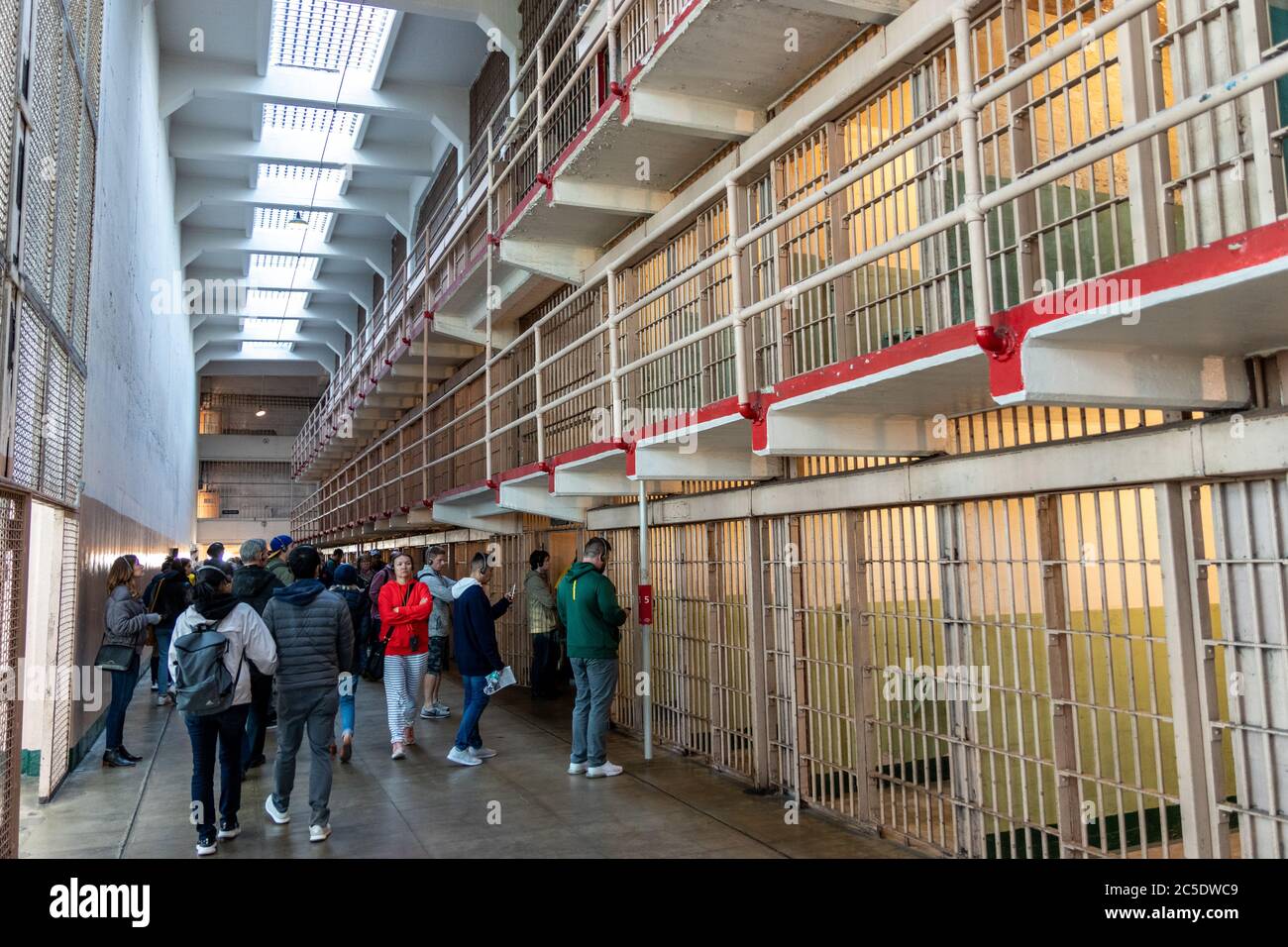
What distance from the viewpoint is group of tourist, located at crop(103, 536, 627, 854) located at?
5289 mm

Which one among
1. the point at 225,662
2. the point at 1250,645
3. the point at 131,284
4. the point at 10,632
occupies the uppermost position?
the point at 131,284

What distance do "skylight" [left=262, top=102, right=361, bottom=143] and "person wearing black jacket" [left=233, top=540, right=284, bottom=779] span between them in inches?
486

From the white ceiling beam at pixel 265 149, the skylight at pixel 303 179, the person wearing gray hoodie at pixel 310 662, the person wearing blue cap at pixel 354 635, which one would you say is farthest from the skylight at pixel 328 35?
the person wearing gray hoodie at pixel 310 662

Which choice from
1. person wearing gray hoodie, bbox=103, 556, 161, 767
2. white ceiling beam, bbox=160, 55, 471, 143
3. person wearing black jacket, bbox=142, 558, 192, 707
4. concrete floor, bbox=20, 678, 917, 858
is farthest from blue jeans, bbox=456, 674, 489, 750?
white ceiling beam, bbox=160, 55, 471, 143

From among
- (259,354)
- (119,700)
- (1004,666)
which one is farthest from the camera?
(259,354)

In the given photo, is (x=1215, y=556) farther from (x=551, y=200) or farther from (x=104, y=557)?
(x=104, y=557)

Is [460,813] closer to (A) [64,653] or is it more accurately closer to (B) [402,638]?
(B) [402,638]

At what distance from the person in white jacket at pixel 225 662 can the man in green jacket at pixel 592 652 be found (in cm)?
228

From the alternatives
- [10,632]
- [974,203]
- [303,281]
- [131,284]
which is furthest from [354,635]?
[303,281]

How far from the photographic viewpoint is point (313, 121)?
16.8 m

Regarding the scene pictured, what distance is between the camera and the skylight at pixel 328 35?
13.5 meters

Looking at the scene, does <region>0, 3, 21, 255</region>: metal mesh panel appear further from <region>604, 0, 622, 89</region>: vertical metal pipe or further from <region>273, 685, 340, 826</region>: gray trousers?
<region>604, 0, 622, 89</region>: vertical metal pipe

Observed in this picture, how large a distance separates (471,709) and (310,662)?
2119 millimetres
